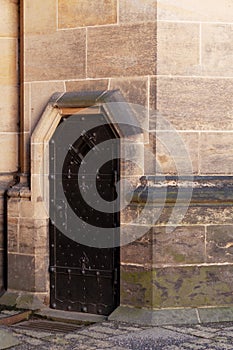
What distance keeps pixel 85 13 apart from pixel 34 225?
1.76m

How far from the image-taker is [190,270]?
636cm

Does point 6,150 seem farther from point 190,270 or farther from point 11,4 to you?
point 190,270

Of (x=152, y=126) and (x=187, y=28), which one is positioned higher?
(x=187, y=28)

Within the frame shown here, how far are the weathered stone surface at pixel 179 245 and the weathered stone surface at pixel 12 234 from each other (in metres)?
1.32

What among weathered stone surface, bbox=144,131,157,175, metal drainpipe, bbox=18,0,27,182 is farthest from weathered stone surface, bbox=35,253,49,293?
weathered stone surface, bbox=144,131,157,175

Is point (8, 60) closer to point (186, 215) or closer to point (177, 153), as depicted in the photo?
point (177, 153)

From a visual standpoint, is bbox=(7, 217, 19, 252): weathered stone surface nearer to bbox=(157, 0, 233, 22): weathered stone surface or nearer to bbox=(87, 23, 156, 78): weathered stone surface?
bbox=(87, 23, 156, 78): weathered stone surface

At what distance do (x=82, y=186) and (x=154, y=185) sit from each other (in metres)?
0.69

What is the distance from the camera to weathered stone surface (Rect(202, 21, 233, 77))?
21.2 ft

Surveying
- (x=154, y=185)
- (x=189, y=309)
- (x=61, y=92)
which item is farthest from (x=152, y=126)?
(x=189, y=309)

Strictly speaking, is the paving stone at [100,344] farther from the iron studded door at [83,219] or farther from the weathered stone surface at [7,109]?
the weathered stone surface at [7,109]

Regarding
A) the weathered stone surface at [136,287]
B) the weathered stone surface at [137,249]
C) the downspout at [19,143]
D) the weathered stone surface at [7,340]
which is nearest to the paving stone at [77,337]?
the weathered stone surface at [7,340]

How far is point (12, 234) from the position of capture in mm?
7043

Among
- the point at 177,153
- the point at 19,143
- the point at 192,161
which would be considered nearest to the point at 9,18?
the point at 19,143
